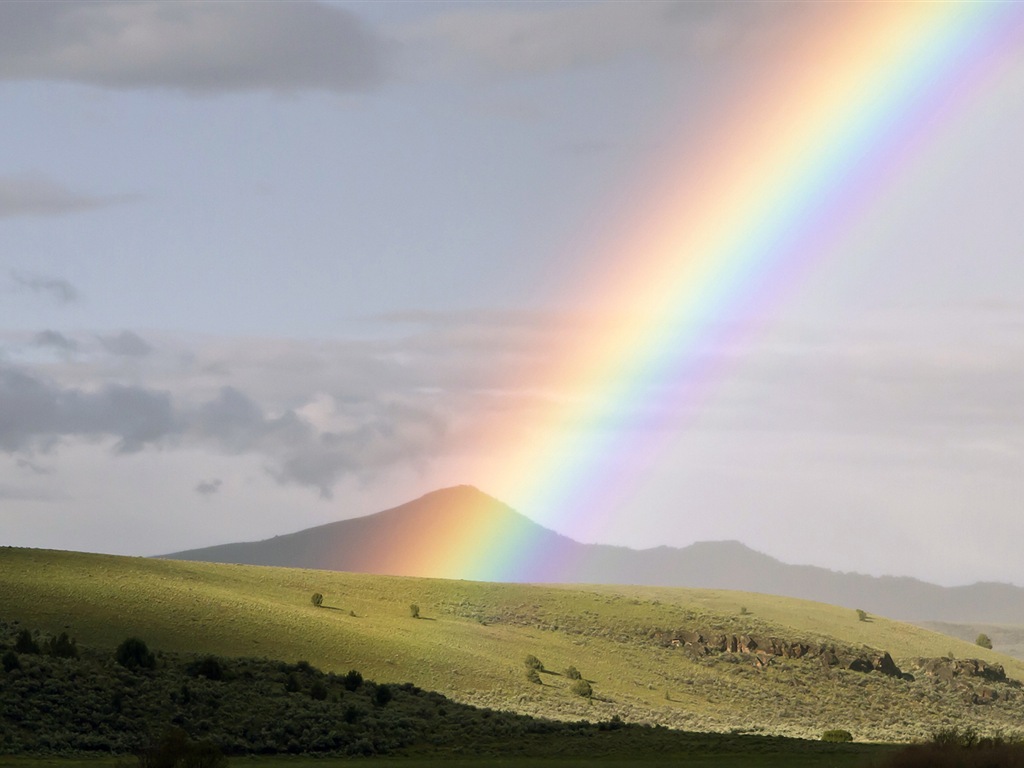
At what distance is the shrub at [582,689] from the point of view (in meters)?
78.3

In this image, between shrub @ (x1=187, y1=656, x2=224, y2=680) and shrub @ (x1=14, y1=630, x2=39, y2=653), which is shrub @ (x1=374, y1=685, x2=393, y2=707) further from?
shrub @ (x1=14, y1=630, x2=39, y2=653)

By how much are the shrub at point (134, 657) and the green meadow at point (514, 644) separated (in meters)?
9.77

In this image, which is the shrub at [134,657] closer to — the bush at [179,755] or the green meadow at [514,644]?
the green meadow at [514,644]

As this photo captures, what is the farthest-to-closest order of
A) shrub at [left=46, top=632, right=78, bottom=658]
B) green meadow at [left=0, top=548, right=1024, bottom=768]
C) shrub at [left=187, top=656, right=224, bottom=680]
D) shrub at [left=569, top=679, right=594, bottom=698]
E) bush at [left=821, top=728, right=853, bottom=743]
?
1. shrub at [left=569, top=679, right=594, bottom=698]
2. green meadow at [left=0, top=548, right=1024, bottom=768]
3. bush at [left=821, top=728, right=853, bottom=743]
4. shrub at [left=187, top=656, right=224, bottom=680]
5. shrub at [left=46, top=632, right=78, bottom=658]

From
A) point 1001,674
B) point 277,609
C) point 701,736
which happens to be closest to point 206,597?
point 277,609

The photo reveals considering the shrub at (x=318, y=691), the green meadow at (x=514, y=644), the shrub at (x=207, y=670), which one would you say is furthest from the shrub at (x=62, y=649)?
the shrub at (x=318, y=691)

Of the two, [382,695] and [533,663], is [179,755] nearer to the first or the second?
[382,695]

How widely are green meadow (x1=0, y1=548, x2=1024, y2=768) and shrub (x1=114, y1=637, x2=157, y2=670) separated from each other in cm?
977

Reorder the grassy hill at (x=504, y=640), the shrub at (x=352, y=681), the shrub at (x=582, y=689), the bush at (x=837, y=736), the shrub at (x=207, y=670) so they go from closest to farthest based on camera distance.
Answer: the shrub at (x=207, y=670), the bush at (x=837, y=736), the shrub at (x=352, y=681), the grassy hill at (x=504, y=640), the shrub at (x=582, y=689)

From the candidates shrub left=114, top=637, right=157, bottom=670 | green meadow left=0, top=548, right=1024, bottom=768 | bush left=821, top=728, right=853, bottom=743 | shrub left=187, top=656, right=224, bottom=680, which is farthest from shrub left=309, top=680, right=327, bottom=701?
bush left=821, top=728, right=853, bottom=743

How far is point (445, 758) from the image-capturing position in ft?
161

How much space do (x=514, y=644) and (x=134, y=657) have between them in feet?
126

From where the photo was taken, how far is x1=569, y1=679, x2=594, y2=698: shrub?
257 ft

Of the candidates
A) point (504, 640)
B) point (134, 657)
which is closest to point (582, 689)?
point (504, 640)
